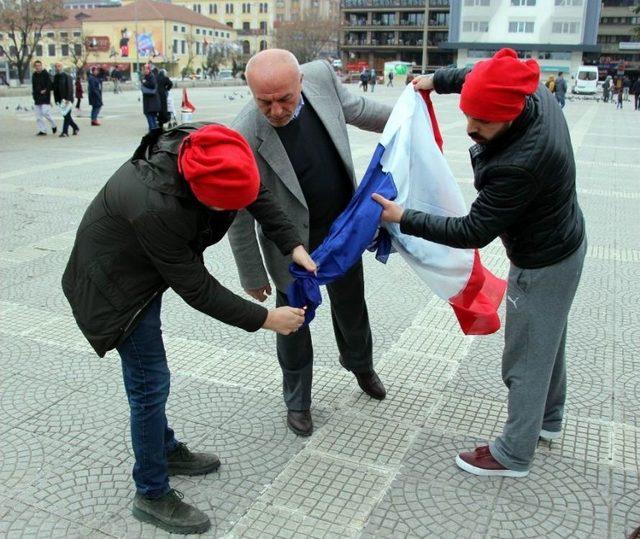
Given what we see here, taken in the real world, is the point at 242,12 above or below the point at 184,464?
above

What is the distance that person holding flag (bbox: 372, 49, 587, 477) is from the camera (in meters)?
2.31

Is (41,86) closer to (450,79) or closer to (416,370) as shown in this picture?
(416,370)

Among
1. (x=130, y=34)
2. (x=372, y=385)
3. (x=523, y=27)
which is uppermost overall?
(x=523, y=27)

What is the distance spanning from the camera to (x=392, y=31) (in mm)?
97938

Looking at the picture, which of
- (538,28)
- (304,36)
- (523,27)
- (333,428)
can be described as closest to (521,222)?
(333,428)

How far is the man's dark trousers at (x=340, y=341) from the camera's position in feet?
10.7

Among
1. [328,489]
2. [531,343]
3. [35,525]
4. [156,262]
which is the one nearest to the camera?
[156,262]

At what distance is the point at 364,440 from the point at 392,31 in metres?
102

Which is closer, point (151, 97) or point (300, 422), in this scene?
point (300, 422)

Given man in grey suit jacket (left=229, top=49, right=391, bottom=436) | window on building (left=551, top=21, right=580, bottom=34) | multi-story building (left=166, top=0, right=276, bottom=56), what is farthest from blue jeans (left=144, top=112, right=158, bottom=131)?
multi-story building (left=166, top=0, right=276, bottom=56)

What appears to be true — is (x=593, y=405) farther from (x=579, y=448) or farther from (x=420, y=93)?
(x=420, y=93)

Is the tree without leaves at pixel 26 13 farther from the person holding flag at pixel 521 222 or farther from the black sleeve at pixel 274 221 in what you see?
the person holding flag at pixel 521 222

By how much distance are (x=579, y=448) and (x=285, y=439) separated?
4.67 feet

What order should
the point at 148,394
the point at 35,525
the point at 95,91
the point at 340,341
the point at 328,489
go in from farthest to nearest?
the point at 95,91, the point at 340,341, the point at 328,489, the point at 35,525, the point at 148,394
